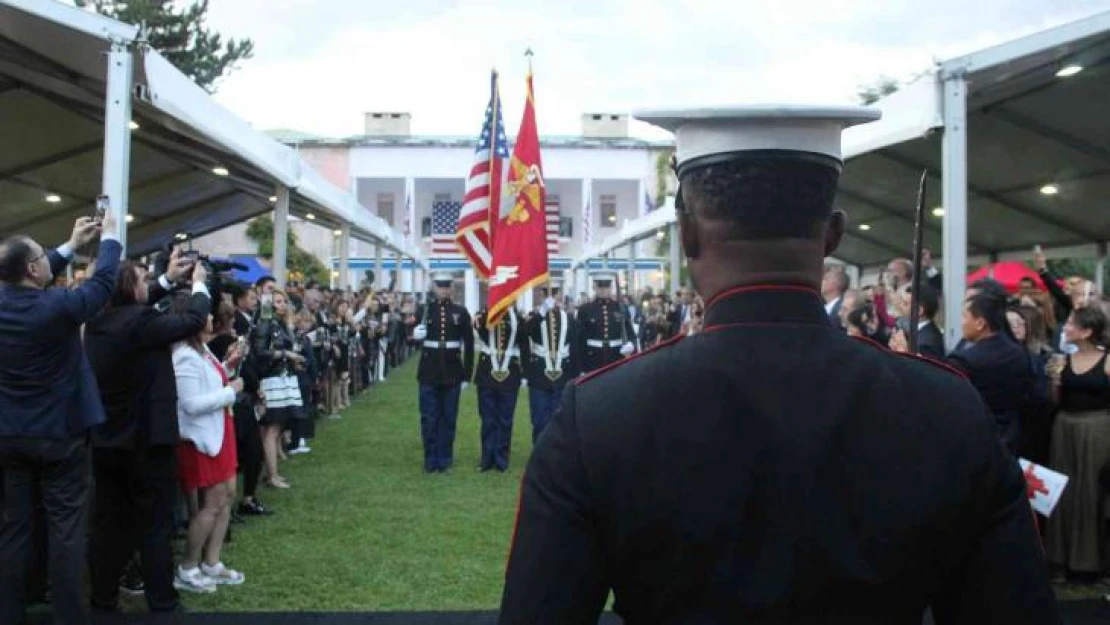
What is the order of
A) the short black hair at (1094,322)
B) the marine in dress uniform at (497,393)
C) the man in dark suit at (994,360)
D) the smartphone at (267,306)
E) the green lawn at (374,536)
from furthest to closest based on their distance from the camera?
the marine in dress uniform at (497,393) → the smartphone at (267,306) → the short black hair at (1094,322) → the green lawn at (374,536) → the man in dark suit at (994,360)

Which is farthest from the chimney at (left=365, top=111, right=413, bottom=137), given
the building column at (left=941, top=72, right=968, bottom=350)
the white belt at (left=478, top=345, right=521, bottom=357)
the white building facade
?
the building column at (left=941, top=72, right=968, bottom=350)

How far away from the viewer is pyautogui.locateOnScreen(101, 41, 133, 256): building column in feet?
19.5

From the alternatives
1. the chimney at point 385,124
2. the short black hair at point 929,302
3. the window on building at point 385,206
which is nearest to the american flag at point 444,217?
the window on building at point 385,206

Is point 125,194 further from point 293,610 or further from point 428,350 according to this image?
point 428,350

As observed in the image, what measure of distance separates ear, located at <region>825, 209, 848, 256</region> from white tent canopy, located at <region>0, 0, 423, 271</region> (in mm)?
5342

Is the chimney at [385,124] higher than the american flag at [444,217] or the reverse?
higher

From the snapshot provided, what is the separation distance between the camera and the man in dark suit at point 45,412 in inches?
186

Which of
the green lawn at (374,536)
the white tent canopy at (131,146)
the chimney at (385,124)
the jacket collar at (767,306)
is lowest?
the green lawn at (374,536)

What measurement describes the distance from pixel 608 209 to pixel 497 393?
41797mm

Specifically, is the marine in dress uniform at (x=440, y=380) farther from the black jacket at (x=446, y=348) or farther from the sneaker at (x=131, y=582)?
the sneaker at (x=131, y=582)

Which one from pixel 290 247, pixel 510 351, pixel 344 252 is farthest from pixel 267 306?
pixel 290 247

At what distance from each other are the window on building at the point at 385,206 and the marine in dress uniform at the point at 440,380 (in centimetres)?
4089

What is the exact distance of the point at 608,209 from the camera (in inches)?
2046

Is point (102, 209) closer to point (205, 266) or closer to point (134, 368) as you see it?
point (205, 266)
